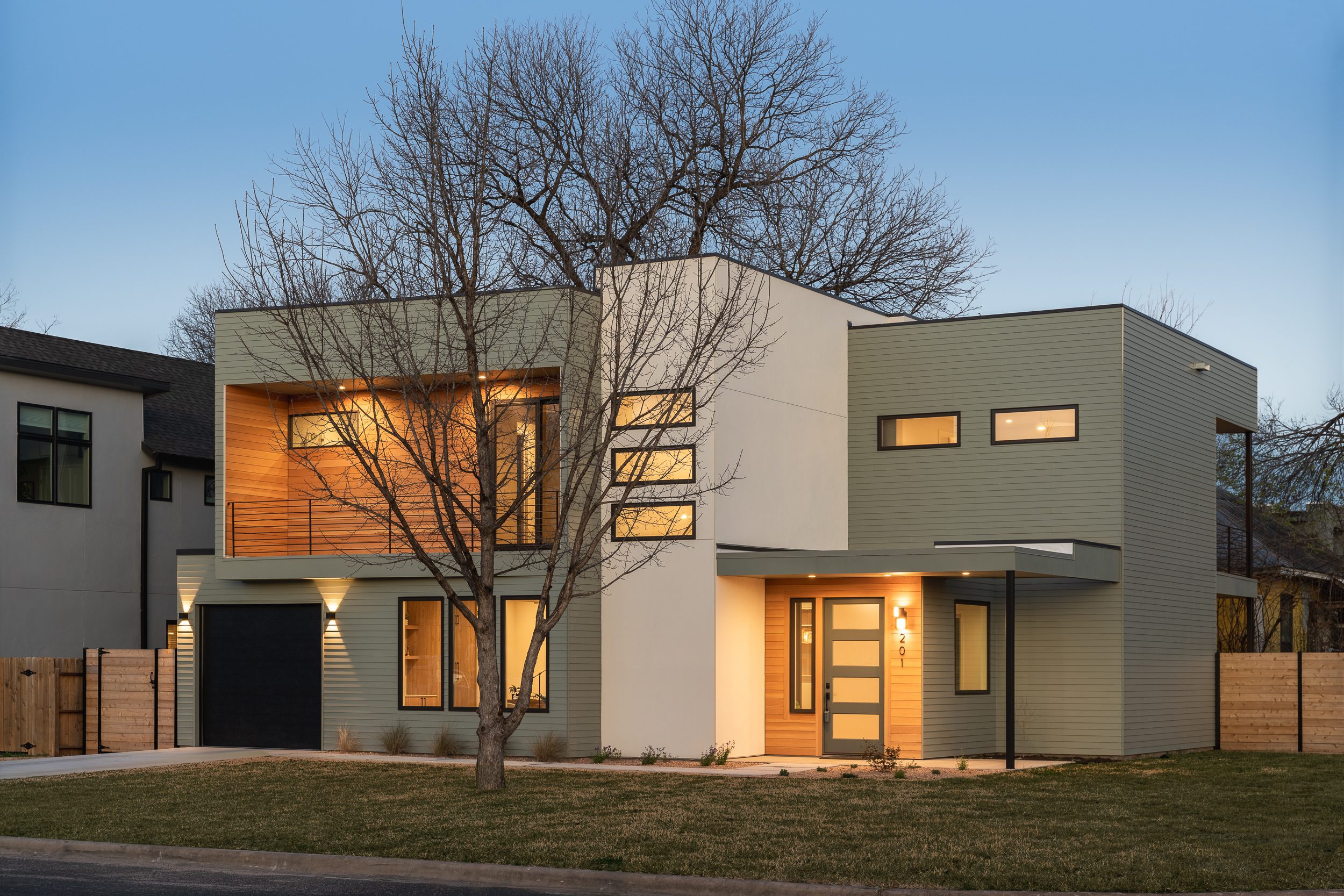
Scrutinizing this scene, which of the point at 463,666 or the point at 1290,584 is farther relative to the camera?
the point at 1290,584

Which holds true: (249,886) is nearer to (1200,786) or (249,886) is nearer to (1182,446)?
(1200,786)

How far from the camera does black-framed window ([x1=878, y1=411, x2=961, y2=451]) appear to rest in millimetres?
23938

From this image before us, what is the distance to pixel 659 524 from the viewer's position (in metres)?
21.7

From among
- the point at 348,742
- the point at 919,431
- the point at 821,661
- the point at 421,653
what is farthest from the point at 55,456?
the point at 919,431

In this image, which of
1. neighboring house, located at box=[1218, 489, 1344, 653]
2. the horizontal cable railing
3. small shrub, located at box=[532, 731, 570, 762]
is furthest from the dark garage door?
neighboring house, located at box=[1218, 489, 1344, 653]

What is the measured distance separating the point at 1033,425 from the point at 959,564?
3968mm

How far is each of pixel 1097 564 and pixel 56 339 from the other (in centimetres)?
1897

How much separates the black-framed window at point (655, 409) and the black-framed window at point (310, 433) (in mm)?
5000

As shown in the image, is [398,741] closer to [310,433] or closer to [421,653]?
[421,653]

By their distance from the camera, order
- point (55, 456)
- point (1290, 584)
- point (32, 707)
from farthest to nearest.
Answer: point (1290, 584)
point (55, 456)
point (32, 707)

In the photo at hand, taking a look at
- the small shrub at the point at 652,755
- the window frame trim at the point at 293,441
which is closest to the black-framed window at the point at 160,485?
the window frame trim at the point at 293,441

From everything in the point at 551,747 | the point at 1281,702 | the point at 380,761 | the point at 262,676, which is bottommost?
the point at 380,761

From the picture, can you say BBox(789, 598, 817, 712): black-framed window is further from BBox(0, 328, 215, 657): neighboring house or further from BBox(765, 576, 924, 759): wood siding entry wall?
BBox(0, 328, 215, 657): neighboring house

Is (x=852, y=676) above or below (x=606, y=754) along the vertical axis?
above
